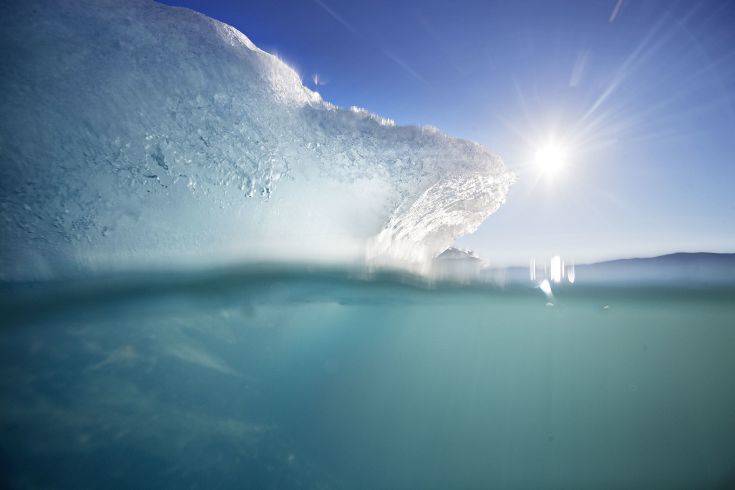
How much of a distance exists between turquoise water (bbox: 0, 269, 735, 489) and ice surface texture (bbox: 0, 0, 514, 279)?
92.8 inches

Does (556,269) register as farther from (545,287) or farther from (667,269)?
(667,269)

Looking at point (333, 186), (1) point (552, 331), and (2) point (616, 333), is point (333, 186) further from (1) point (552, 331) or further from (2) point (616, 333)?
(2) point (616, 333)

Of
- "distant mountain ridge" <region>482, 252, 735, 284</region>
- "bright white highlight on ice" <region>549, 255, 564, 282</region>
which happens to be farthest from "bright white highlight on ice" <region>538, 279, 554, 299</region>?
"distant mountain ridge" <region>482, 252, 735, 284</region>

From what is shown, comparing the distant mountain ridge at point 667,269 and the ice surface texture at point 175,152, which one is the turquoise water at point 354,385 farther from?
the ice surface texture at point 175,152

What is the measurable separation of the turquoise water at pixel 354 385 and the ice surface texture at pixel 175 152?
92.8 inches

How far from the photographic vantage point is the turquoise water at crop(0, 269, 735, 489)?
8367mm

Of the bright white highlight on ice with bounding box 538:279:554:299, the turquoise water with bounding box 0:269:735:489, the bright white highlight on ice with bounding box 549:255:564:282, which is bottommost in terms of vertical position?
the turquoise water with bounding box 0:269:735:489

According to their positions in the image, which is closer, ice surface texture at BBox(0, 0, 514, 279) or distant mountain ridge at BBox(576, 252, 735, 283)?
ice surface texture at BBox(0, 0, 514, 279)

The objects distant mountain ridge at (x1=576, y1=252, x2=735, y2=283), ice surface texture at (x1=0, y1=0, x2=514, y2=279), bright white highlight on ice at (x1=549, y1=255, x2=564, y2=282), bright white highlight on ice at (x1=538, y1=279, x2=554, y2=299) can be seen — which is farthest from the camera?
bright white highlight on ice at (x1=538, y1=279, x2=554, y2=299)

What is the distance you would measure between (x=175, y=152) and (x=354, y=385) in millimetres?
12794

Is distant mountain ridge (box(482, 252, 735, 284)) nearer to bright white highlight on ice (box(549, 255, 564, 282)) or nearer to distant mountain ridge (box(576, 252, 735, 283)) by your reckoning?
distant mountain ridge (box(576, 252, 735, 283))

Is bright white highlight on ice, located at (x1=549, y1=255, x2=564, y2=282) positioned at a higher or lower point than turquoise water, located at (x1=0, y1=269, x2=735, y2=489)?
higher

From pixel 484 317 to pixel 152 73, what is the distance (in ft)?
52.1

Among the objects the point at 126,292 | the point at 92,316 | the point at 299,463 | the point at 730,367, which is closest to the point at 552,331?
the point at 730,367
